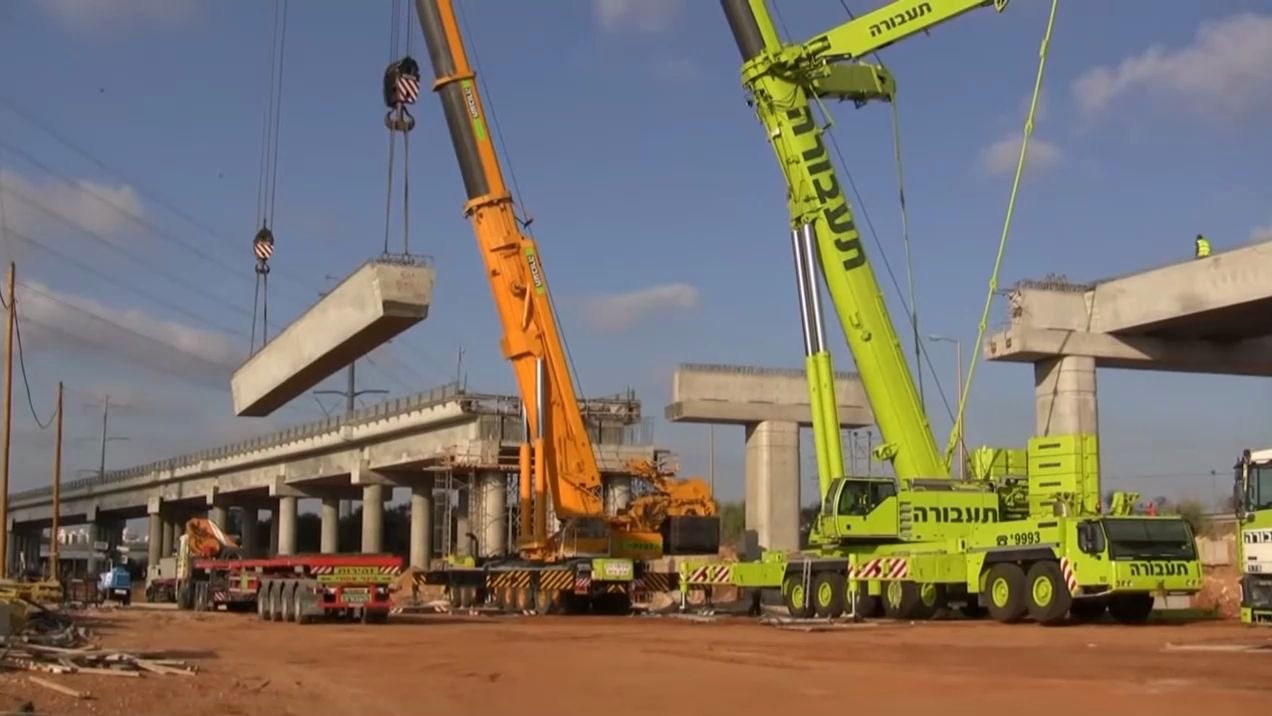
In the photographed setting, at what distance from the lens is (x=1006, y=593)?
25.0 meters

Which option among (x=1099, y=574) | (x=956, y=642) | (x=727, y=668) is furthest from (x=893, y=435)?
(x=727, y=668)

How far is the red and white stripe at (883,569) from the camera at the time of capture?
26.6 metres

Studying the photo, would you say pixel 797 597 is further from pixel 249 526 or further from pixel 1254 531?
pixel 249 526

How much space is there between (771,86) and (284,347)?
16.1 metres

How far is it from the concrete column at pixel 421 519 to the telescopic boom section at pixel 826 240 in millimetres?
37730

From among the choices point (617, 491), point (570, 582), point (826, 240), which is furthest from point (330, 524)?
point (826, 240)

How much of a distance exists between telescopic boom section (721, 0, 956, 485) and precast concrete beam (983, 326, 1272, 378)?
11364 mm

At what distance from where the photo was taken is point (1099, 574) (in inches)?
926

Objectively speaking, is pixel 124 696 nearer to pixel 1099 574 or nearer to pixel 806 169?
pixel 1099 574

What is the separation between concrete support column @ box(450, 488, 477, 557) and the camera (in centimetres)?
4740

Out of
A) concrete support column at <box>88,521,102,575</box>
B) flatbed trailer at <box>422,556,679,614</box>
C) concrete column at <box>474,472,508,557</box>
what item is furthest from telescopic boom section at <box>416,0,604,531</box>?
concrete support column at <box>88,521,102,575</box>

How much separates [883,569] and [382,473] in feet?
135

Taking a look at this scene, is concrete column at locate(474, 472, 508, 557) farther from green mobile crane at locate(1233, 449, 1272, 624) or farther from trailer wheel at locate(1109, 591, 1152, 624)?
green mobile crane at locate(1233, 449, 1272, 624)

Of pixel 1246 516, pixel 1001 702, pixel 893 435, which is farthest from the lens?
pixel 893 435
